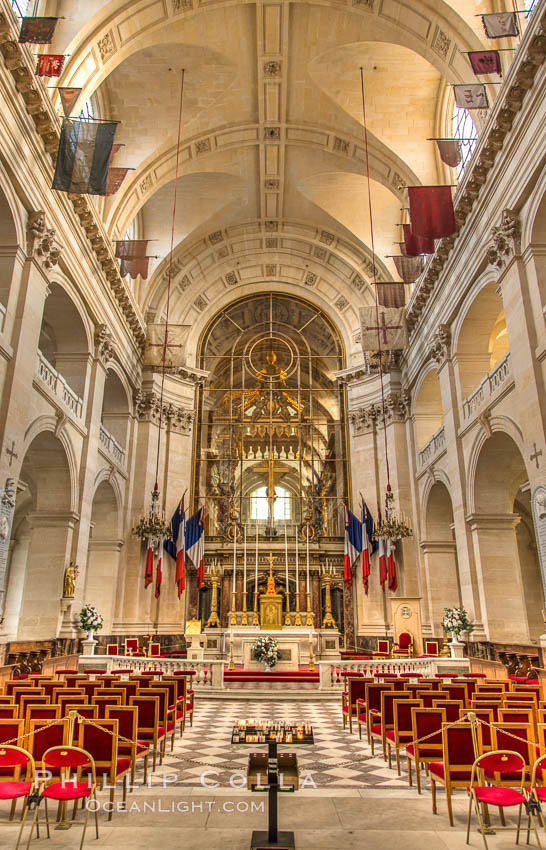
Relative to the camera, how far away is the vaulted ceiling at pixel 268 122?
614 inches

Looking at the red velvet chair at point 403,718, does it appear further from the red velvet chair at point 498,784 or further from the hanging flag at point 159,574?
the hanging flag at point 159,574

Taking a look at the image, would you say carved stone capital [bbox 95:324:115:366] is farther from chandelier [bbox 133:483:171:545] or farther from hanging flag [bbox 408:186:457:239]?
hanging flag [bbox 408:186:457:239]

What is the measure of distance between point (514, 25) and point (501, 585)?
12113mm

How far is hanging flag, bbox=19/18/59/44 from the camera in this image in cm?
1109

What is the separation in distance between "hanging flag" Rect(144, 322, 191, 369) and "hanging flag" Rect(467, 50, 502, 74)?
1263 cm

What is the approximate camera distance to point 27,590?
49.9 feet

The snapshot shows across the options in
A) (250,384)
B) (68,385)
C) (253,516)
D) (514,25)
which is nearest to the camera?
(514,25)

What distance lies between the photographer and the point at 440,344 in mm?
17750

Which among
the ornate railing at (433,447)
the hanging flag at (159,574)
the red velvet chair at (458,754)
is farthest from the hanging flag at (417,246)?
the hanging flag at (159,574)

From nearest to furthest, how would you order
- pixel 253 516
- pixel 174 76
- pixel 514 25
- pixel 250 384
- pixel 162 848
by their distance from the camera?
pixel 162 848, pixel 514 25, pixel 174 76, pixel 250 384, pixel 253 516

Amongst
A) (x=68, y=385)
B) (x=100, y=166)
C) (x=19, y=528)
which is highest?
(x=100, y=166)

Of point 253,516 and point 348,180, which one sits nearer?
point 348,180

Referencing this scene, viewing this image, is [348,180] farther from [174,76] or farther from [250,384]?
[250,384]

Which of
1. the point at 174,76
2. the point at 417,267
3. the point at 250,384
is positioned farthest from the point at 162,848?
the point at 250,384
